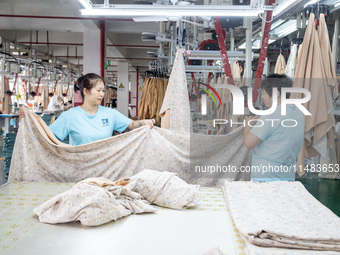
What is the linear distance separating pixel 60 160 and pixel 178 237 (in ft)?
6.13

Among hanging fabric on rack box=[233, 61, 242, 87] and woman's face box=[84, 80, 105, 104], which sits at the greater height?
hanging fabric on rack box=[233, 61, 242, 87]

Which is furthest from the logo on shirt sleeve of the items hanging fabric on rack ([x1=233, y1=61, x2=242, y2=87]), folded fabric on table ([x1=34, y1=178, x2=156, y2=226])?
Result: hanging fabric on rack ([x1=233, y1=61, x2=242, y2=87])

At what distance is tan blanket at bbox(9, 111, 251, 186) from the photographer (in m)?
3.67

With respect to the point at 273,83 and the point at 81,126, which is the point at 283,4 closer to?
the point at 273,83

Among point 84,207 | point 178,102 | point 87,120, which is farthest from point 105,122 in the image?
point 84,207

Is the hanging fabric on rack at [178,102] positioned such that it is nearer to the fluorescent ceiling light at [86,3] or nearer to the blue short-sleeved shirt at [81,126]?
the blue short-sleeved shirt at [81,126]

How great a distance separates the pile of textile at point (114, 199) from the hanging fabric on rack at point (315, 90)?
5.52 ft

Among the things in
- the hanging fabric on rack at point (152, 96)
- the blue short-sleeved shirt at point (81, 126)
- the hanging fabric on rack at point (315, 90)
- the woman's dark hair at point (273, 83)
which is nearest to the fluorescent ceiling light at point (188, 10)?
the woman's dark hair at point (273, 83)

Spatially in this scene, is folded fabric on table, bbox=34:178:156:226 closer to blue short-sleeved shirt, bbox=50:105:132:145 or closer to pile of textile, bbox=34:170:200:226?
pile of textile, bbox=34:170:200:226

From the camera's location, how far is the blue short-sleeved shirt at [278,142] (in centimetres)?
312

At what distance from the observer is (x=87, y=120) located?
379 centimetres

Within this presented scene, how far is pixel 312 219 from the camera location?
7.87ft

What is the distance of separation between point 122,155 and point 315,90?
2118 mm

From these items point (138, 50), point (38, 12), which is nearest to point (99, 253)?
point (38, 12)
